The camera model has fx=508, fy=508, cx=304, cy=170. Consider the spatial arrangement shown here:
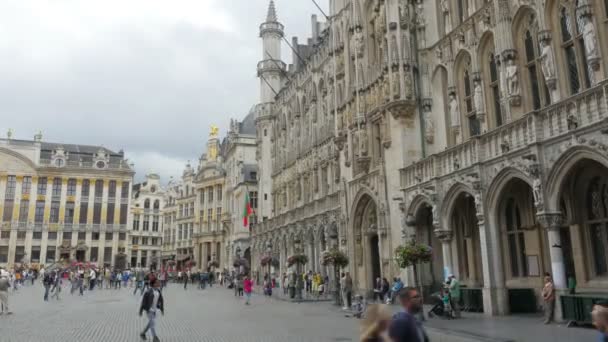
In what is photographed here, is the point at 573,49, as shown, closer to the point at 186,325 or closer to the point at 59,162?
the point at 186,325

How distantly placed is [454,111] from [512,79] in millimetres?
4553

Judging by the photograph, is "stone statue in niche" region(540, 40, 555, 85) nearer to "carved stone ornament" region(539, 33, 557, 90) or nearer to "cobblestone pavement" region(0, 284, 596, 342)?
"carved stone ornament" region(539, 33, 557, 90)

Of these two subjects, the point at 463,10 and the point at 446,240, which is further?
the point at 463,10

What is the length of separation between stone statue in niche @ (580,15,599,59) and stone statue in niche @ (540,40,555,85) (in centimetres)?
140

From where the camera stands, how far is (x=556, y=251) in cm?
1677

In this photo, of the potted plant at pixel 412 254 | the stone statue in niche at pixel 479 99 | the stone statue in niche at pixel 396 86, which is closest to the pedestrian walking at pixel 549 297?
the potted plant at pixel 412 254

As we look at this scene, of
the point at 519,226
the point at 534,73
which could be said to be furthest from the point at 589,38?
the point at 519,226

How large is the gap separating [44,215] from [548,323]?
93.8 metres

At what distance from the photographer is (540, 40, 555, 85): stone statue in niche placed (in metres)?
18.2

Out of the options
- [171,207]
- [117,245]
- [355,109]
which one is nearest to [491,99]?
[355,109]

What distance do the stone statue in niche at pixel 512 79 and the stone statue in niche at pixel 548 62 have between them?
5.52ft

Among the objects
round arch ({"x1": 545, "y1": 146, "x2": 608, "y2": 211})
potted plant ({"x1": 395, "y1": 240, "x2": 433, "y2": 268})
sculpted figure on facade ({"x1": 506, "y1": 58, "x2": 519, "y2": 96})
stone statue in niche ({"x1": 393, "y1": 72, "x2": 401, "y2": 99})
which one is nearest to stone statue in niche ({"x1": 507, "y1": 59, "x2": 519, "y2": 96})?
sculpted figure on facade ({"x1": 506, "y1": 58, "x2": 519, "y2": 96})

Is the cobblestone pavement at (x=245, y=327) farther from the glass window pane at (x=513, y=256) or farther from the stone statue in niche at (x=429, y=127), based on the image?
the stone statue in niche at (x=429, y=127)

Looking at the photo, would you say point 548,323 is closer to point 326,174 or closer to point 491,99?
point 491,99
